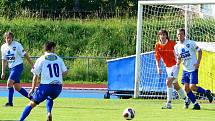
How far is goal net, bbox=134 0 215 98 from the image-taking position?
2295 cm

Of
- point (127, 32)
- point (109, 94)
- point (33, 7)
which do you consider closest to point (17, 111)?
point (109, 94)

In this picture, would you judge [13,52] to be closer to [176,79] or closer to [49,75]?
[176,79]

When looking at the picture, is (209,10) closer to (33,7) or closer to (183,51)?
(183,51)

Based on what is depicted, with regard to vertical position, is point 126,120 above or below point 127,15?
below

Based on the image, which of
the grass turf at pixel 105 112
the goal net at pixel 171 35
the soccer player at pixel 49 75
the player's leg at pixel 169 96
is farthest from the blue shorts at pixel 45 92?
Answer: the goal net at pixel 171 35

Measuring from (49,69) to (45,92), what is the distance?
0.48 metres

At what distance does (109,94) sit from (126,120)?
977cm

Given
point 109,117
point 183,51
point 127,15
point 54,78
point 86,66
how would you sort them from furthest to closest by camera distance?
1. point 127,15
2. point 86,66
3. point 183,51
4. point 109,117
5. point 54,78

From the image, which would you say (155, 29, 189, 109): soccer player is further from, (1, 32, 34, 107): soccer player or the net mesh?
the net mesh

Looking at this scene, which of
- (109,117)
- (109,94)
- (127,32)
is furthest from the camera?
(127,32)

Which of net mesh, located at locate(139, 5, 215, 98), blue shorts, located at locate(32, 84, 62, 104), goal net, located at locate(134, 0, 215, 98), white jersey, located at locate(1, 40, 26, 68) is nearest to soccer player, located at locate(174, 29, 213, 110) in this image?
goal net, located at locate(134, 0, 215, 98)

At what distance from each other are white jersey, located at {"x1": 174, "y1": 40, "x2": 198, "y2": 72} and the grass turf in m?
1.19

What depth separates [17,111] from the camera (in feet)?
57.8

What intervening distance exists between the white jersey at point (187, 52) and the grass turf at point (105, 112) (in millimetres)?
1192
